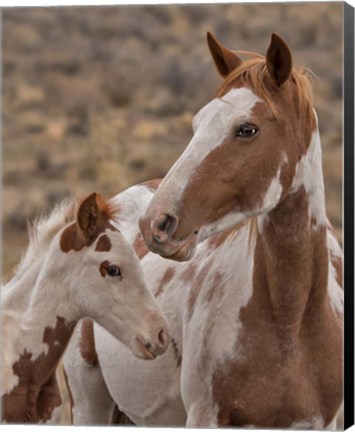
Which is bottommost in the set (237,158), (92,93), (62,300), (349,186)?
(62,300)

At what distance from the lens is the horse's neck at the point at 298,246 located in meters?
4.15

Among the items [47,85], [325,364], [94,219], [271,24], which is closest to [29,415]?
[94,219]

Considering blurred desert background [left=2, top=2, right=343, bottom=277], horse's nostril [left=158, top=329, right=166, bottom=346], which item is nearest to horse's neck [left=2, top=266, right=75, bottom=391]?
horse's nostril [left=158, top=329, right=166, bottom=346]

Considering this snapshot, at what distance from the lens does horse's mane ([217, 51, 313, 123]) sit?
407cm

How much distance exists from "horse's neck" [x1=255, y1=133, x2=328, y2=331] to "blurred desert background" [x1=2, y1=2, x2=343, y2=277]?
1304mm

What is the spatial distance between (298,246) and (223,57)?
31.2 inches

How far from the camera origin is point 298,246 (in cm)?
418

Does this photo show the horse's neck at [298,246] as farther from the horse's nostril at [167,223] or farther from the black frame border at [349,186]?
the horse's nostril at [167,223]

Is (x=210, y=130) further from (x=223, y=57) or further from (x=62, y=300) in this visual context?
(x=62, y=300)

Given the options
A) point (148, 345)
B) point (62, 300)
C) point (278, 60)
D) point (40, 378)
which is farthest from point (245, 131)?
point (40, 378)

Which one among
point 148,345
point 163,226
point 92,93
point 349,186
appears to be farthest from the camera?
point 92,93

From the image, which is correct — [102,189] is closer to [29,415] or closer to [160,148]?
[160,148]

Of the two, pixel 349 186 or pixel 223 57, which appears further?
pixel 349 186

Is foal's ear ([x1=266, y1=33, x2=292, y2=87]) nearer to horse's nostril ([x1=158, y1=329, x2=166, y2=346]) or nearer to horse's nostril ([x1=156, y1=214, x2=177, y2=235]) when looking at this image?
horse's nostril ([x1=156, y1=214, x2=177, y2=235])
